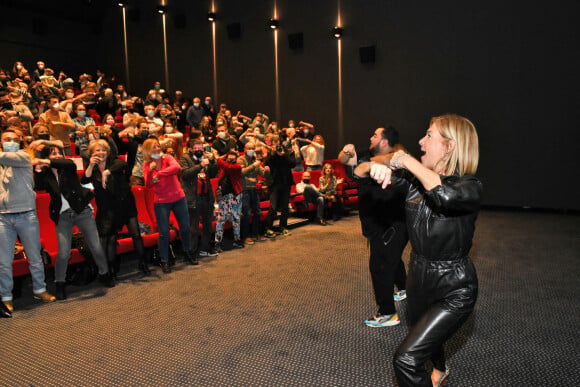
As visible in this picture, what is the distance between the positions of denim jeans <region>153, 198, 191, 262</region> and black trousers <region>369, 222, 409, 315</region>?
272 cm

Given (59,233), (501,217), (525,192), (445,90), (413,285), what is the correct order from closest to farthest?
(413,285), (59,233), (501,217), (525,192), (445,90)

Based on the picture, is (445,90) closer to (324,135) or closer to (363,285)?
(324,135)

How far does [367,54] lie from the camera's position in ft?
37.3

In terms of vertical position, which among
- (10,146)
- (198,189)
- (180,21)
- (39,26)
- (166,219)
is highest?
(39,26)

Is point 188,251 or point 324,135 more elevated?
point 324,135

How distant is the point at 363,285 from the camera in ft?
15.8

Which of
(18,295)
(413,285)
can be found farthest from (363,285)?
(18,295)

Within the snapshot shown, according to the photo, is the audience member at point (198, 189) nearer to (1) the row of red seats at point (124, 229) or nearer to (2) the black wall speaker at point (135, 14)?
(1) the row of red seats at point (124, 229)

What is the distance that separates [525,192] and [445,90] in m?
2.90

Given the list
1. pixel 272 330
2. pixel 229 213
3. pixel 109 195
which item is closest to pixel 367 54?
pixel 229 213

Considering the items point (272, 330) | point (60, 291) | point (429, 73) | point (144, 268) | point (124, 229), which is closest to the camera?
point (272, 330)

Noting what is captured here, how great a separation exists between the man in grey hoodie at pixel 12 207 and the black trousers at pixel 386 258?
3.25 metres

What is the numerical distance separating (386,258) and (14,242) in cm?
349

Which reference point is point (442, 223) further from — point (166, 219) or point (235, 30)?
point (235, 30)
